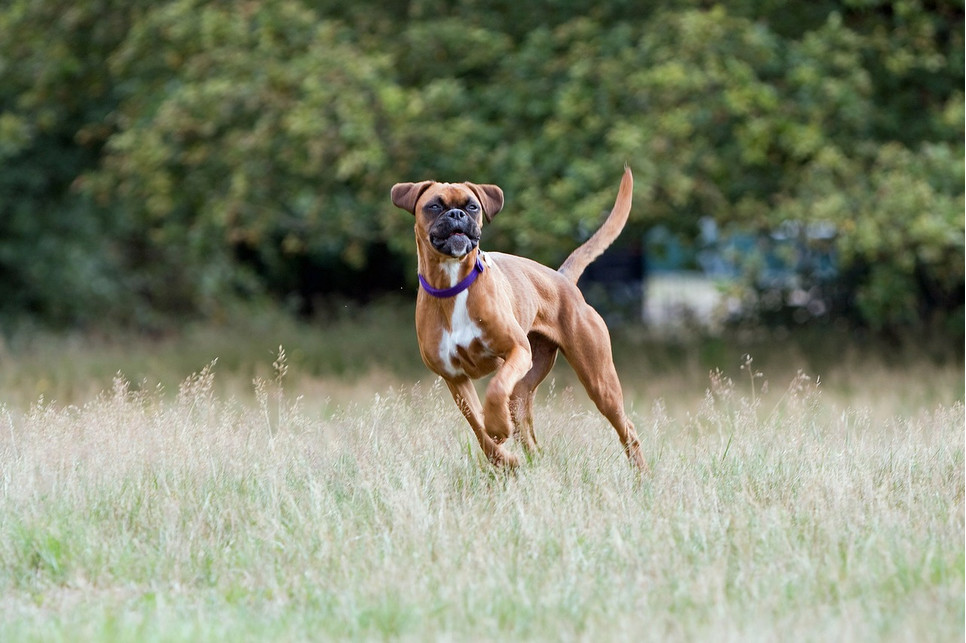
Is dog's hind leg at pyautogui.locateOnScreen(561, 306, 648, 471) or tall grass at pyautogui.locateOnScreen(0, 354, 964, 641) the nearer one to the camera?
tall grass at pyautogui.locateOnScreen(0, 354, 964, 641)

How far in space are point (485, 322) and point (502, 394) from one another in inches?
17.8

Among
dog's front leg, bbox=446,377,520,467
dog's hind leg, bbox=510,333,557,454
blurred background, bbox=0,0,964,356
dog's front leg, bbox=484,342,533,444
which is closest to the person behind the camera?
dog's front leg, bbox=484,342,533,444

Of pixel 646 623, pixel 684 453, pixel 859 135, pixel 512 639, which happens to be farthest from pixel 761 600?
pixel 859 135

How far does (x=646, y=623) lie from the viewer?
14.2ft

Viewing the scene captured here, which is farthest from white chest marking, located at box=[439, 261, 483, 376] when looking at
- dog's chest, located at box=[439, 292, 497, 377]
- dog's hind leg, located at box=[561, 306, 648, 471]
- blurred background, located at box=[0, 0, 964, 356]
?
blurred background, located at box=[0, 0, 964, 356]

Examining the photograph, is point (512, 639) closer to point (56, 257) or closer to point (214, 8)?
point (214, 8)

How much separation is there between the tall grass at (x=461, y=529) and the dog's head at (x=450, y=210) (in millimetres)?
1122

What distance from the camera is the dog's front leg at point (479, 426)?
6039mm

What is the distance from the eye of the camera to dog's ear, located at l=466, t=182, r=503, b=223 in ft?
20.1

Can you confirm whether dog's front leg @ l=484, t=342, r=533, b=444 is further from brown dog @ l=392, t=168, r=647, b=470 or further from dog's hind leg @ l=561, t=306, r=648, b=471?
dog's hind leg @ l=561, t=306, r=648, b=471

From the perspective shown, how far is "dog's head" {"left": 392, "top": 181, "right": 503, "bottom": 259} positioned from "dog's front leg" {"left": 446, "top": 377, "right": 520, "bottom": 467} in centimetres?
73

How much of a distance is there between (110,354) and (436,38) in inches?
263

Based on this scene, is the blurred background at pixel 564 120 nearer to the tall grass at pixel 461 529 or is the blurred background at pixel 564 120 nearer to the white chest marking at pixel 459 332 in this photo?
the tall grass at pixel 461 529

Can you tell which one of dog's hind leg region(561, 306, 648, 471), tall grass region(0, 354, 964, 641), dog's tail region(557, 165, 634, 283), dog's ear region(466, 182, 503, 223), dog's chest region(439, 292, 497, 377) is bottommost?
tall grass region(0, 354, 964, 641)
